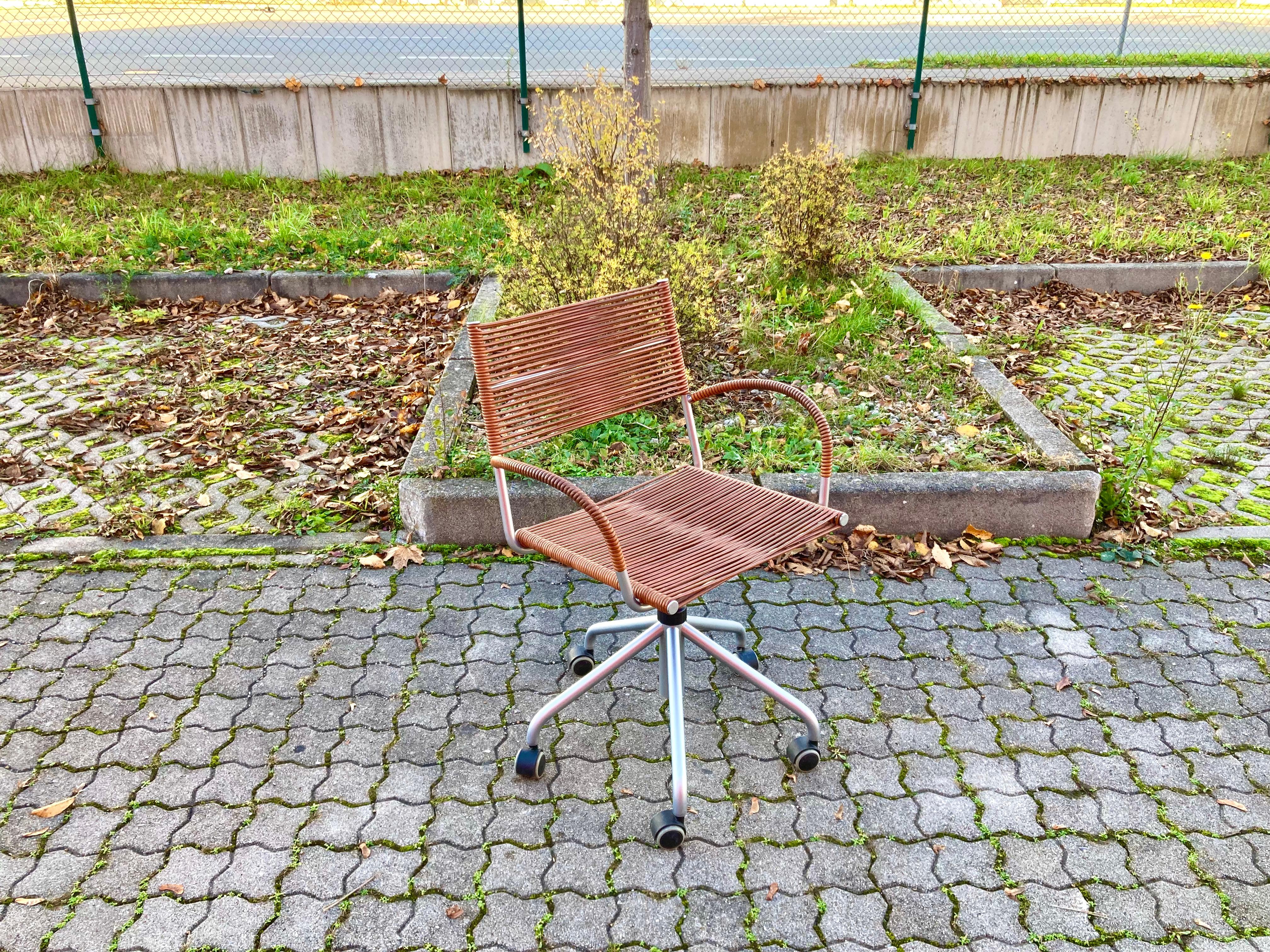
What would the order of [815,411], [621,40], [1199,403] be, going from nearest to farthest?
[815,411]
[1199,403]
[621,40]

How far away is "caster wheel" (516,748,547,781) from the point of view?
8.50 feet

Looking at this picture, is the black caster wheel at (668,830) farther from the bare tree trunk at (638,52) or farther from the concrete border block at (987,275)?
the bare tree trunk at (638,52)

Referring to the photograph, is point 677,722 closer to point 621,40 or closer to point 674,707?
point 674,707

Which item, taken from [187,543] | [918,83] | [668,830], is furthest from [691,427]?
[918,83]

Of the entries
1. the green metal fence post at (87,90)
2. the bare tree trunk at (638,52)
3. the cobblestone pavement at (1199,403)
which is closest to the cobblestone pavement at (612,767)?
the cobblestone pavement at (1199,403)

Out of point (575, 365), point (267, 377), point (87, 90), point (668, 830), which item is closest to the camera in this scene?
point (668, 830)

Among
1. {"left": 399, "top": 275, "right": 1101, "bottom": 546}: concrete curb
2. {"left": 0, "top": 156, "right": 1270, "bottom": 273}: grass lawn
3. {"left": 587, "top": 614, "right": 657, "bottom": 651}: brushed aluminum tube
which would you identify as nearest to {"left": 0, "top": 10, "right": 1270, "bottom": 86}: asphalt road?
{"left": 0, "top": 156, "right": 1270, "bottom": 273}: grass lawn

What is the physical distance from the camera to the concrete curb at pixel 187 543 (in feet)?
12.0

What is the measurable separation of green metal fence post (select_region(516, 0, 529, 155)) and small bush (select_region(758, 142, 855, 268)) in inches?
126

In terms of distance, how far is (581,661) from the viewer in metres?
3.04

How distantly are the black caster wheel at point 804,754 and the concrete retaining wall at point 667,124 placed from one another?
6724 mm

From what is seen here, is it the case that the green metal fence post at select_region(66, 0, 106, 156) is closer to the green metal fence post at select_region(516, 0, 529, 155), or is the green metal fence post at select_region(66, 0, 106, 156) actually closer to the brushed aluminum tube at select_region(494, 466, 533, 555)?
→ the green metal fence post at select_region(516, 0, 529, 155)

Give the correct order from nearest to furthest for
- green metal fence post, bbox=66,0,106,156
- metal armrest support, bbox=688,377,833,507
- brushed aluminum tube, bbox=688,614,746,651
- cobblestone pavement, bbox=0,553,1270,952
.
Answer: cobblestone pavement, bbox=0,553,1270,952
metal armrest support, bbox=688,377,833,507
brushed aluminum tube, bbox=688,614,746,651
green metal fence post, bbox=66,0,106,156

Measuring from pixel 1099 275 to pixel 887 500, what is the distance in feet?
12.4
